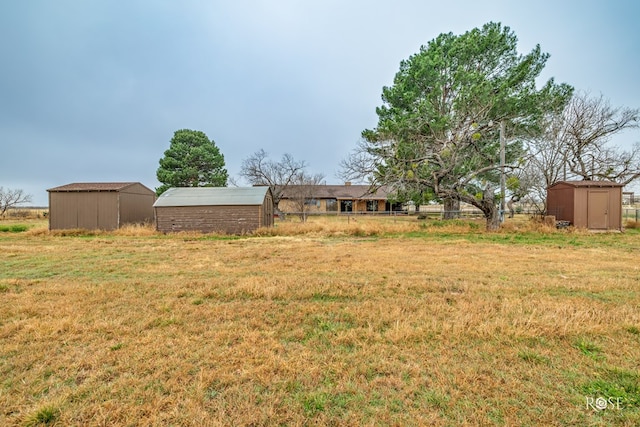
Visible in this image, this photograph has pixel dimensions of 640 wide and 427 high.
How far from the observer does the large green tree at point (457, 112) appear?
15.5 metres

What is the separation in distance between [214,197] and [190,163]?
12.5 meters

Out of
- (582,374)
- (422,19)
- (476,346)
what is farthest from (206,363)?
(422,19)

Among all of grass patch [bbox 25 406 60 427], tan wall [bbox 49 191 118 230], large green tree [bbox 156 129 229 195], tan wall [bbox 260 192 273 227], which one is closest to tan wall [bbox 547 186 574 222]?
tan wall [bbox 260 192 273 227]

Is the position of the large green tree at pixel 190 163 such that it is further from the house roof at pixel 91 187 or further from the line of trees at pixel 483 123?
the line of trees at pixel 483 123

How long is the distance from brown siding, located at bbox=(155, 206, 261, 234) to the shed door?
17198 mm

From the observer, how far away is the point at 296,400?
212cm

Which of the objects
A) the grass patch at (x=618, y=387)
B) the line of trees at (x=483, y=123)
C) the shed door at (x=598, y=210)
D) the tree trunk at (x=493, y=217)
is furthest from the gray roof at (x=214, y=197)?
the shed door at (x=598, y=210)

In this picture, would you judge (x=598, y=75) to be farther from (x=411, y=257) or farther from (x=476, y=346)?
(x=476, y=346)

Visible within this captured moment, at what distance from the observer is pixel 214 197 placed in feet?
52.2

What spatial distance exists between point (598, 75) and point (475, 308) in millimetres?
25051

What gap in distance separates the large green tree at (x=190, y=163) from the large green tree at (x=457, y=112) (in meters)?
15.8

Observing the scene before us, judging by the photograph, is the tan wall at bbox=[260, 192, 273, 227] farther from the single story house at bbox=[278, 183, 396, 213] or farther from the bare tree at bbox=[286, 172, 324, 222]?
the single story house at bbox=[278, 183, 396, 213]

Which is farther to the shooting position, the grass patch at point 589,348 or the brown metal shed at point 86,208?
the brown metal shed at point 86,208

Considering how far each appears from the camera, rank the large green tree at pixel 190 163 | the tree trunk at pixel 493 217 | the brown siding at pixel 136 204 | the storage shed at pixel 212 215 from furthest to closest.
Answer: the large green tree at pixel 190 163 → the brown siding at pixel 136 204 → the storage shed at pixel 212 215 → the tree trunk at pixel 493 217
